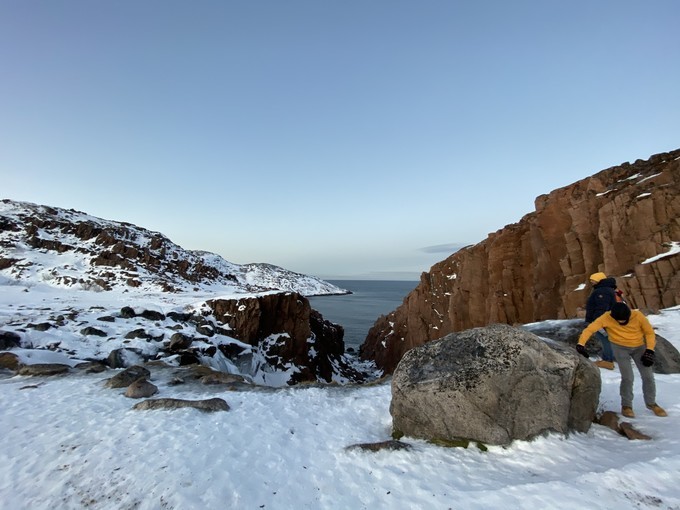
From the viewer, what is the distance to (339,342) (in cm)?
6594

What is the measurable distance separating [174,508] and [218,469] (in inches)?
51.9

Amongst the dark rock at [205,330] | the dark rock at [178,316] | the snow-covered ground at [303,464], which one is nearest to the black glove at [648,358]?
the snow-covered ground at [303,464]

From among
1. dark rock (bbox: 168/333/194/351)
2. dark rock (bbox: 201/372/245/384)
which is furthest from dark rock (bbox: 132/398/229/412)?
dark rock (bbox: 168/333/194/351)

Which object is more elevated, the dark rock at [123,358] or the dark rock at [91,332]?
the dark rock at [91,332]

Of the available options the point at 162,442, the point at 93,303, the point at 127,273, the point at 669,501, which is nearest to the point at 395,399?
the point at 669,501

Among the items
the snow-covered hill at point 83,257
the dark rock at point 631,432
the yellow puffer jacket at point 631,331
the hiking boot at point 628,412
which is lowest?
the dark rock at point 631,432

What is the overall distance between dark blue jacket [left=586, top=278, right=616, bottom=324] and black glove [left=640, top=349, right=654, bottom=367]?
349cm

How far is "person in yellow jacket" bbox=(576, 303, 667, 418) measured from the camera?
25.3 feet

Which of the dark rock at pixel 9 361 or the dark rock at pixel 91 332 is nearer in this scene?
the dark rock at pixel 9 361

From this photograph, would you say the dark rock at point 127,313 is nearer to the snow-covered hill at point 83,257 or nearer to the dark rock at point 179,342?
the dark rock at point 179,342

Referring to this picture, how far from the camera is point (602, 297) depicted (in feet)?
36.0

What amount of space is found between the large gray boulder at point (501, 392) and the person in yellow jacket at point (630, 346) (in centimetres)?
59

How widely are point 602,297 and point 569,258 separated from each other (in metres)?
29.8

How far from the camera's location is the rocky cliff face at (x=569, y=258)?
27391 millimetres
